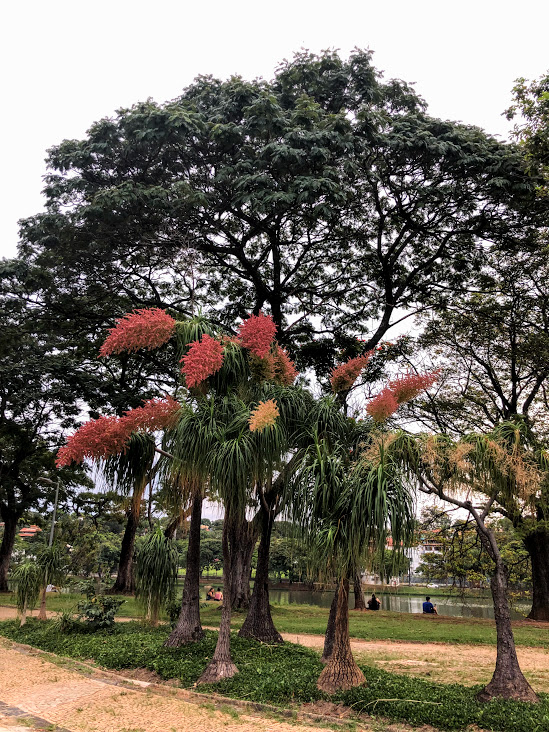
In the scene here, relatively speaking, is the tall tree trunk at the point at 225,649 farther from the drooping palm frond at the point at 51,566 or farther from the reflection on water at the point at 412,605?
the reflection on water at the point at 412,605

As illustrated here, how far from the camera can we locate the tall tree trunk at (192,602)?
9594 millimetres

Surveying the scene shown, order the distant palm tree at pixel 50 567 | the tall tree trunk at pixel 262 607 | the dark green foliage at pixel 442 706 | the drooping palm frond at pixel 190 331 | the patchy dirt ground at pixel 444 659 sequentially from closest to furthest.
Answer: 1. the dark green foliage at pixel 442 706
2. the patchy dirt ground at pixel 444 659
3. the drooping palm frond at pixel 190 331
4. the tall tree trunk at pixel 262 607
5. the distant palm tree at pixel 50 567

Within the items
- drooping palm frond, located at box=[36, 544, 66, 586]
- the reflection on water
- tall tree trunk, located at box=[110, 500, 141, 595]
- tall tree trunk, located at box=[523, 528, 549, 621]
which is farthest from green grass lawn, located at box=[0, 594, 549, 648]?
the reflection on water

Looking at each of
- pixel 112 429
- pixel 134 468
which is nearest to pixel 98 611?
pixel 134 468

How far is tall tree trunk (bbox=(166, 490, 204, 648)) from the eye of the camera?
31.5 feet

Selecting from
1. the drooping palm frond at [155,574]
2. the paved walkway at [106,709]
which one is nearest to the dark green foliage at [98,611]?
the drooping palm frond at [155,574]

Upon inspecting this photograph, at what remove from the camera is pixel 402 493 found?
6.39 meters

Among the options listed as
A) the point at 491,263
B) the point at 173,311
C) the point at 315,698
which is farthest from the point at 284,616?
the point at 491,263

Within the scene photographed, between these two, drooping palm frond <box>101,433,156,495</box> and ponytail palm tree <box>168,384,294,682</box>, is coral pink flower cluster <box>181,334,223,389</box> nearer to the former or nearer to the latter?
ponytail palm tree <box>168,384,294,682</box>

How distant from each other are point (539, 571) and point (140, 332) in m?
15.2

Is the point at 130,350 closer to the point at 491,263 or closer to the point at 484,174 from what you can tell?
the point at 484,174

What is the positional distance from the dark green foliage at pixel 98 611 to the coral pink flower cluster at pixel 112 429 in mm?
4877

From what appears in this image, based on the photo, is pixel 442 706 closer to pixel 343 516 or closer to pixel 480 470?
pixel 343 516

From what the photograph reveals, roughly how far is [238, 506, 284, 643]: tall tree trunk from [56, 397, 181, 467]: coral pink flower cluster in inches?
120
